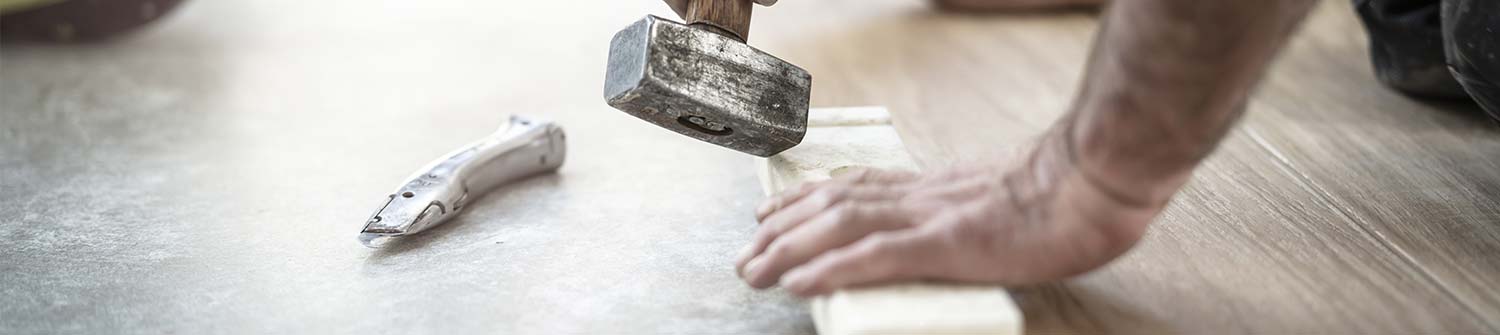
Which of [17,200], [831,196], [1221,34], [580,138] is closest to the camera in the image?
[1221,34]

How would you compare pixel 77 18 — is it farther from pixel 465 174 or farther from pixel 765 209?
pixel 765 209

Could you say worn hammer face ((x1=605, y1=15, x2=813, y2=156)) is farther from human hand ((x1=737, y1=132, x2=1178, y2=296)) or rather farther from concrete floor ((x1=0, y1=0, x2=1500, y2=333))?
human hand ((x1=737, y1=132, x2=1178, y2=296))

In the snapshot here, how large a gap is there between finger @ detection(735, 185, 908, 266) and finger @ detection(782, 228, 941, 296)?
0.10 metres

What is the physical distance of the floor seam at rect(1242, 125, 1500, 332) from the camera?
125 cm

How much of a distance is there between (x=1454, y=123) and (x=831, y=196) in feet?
3.88

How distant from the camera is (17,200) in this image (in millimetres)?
1709

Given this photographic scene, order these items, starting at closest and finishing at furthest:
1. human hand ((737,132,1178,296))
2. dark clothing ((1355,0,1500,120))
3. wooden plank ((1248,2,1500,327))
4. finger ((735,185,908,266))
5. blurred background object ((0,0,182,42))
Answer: human hand ((737,132,1178,296)) → finger ((735,185,908,266)) → wooden plank ((1248,2,1500,327)) → dark clothing ((1355,0,1500,120)) → blurred background object ((0,0,182,42))

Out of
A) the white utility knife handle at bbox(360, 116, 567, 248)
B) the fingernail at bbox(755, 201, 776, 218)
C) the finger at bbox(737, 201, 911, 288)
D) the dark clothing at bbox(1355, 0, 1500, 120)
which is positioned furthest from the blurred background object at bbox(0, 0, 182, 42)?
the dark clothing at bbox(1355, 0, 1500, 120)

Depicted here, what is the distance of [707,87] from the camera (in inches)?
55.9

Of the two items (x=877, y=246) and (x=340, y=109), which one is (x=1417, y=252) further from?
(x=340, y=109)

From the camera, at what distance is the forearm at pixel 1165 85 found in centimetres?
100

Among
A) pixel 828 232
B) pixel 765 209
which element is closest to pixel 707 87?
pixel 765 209

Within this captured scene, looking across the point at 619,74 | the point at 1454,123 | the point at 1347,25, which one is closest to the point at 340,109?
the point at 619,74

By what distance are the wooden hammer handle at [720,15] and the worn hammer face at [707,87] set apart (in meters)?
0.03
